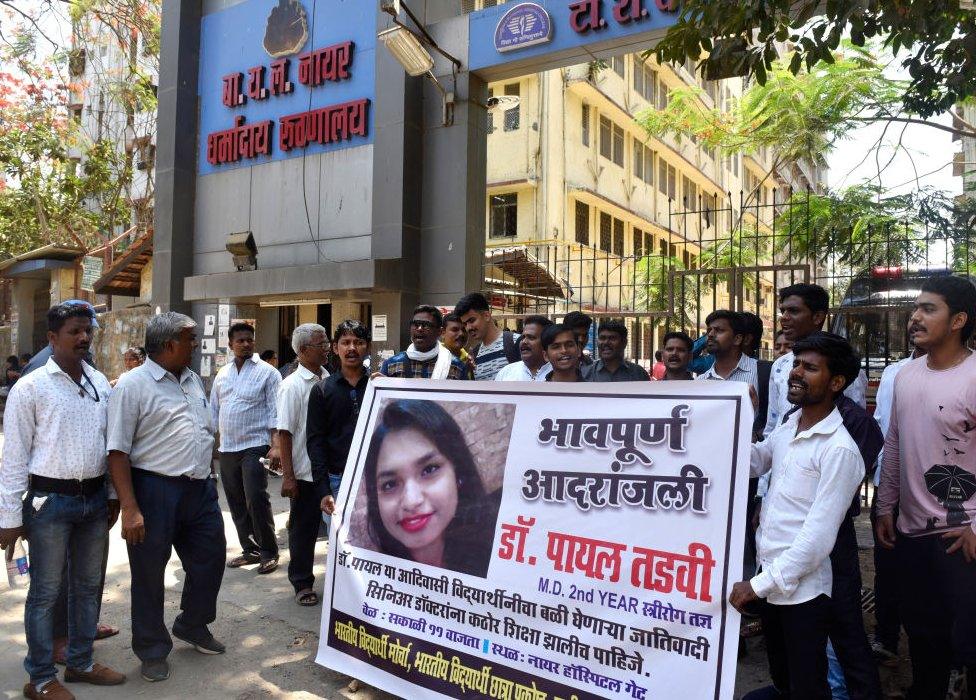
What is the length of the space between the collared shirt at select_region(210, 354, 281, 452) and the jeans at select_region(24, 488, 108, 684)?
2.16m

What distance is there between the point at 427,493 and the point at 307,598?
188cm

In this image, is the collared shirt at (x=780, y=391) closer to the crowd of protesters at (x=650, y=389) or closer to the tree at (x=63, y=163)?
the crowd of protesters at (x=650, y=389)

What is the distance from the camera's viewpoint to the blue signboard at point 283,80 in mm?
10016

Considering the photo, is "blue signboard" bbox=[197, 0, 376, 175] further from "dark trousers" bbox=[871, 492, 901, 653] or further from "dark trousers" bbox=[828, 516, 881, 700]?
"dark trousers" bbox=[828, 516, 881, 700]

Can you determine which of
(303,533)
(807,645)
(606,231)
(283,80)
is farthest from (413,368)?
(606,231)

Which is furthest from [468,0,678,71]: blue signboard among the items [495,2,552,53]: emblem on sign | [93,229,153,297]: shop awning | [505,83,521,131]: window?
[505,83,521,131]: window

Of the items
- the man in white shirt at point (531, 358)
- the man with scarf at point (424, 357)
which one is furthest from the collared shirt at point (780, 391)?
the man with scarf at point (424, 357)

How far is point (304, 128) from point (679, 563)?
9.29 metres

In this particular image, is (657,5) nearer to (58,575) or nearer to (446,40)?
(446,40)

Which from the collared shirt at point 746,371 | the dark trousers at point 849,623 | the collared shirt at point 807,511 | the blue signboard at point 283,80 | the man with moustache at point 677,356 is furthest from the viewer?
the blue signboard at point 283,80

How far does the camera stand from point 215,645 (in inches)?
162

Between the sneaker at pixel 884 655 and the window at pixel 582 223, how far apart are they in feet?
58.2

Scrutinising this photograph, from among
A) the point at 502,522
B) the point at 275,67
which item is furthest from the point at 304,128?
the point at 502,522

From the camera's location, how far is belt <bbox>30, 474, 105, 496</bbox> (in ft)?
11.5
